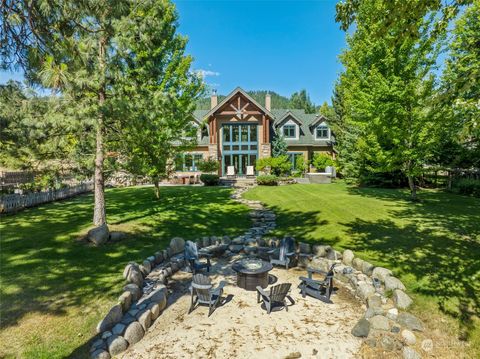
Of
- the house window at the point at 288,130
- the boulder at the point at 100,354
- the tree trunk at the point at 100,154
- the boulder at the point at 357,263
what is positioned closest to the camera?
the boulder at the point at 100,354

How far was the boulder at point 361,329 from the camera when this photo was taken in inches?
238

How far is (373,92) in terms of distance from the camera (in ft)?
51.9

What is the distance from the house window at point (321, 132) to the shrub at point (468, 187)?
52.7 ft

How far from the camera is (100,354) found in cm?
527

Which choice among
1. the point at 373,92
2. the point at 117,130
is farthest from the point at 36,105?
the point at 373,92

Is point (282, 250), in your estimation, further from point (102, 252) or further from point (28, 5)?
point (28, 5)

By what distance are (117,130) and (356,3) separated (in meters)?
9.25

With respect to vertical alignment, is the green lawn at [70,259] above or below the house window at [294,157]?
below

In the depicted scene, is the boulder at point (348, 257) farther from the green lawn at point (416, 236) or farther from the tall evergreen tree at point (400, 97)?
the tall evergreen tree at point (400, 97)

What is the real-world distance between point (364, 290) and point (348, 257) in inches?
74.7

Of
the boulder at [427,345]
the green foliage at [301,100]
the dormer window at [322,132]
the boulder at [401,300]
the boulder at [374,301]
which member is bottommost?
the boulder at [427,345]

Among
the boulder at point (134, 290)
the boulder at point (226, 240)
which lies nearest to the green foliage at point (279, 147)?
the boulder at point (226, 240)

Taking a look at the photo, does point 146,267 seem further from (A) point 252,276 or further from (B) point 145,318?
(A) point 252,276

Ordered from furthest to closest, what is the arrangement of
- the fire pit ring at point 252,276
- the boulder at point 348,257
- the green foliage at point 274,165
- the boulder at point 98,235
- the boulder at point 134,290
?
the green foliage at point 274,165
the boulder at point 98,235
the boulder at point 348,257
the fire pit ring at point 252,276
the boulder at point 134,290
